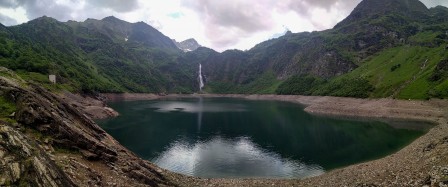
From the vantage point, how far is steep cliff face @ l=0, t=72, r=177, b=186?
19906 millimetres

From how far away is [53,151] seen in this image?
27.5 m

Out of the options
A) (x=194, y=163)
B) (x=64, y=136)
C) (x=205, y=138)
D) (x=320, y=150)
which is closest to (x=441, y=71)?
(x=320, y=150)

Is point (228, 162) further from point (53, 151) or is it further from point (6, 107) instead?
point (6, 107)

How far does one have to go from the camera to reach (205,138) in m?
87.9

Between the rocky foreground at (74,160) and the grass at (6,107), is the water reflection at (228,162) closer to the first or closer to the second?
the rocky foreground at (74,160)

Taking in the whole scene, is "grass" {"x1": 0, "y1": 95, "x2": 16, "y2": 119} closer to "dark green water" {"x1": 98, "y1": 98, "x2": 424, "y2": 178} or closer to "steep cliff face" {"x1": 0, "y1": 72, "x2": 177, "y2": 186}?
"steep cliff face" {"x1": 0, "y1": 72, "x2": 177, "y2": 186}

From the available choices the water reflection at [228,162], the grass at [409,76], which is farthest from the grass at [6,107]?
the grass at [409,76]

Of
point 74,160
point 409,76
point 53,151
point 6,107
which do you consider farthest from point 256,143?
point 409,76

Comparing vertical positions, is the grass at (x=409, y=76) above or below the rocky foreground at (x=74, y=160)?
above

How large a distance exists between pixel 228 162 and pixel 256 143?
796 inches

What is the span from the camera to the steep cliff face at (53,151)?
19906 mm

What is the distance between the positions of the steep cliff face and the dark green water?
71.6 feet

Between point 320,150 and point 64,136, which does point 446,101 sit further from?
point 64,136

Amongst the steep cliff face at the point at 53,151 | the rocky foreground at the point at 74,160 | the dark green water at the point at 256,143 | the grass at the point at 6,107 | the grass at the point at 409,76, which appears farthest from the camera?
the grass at the point at 409,76
